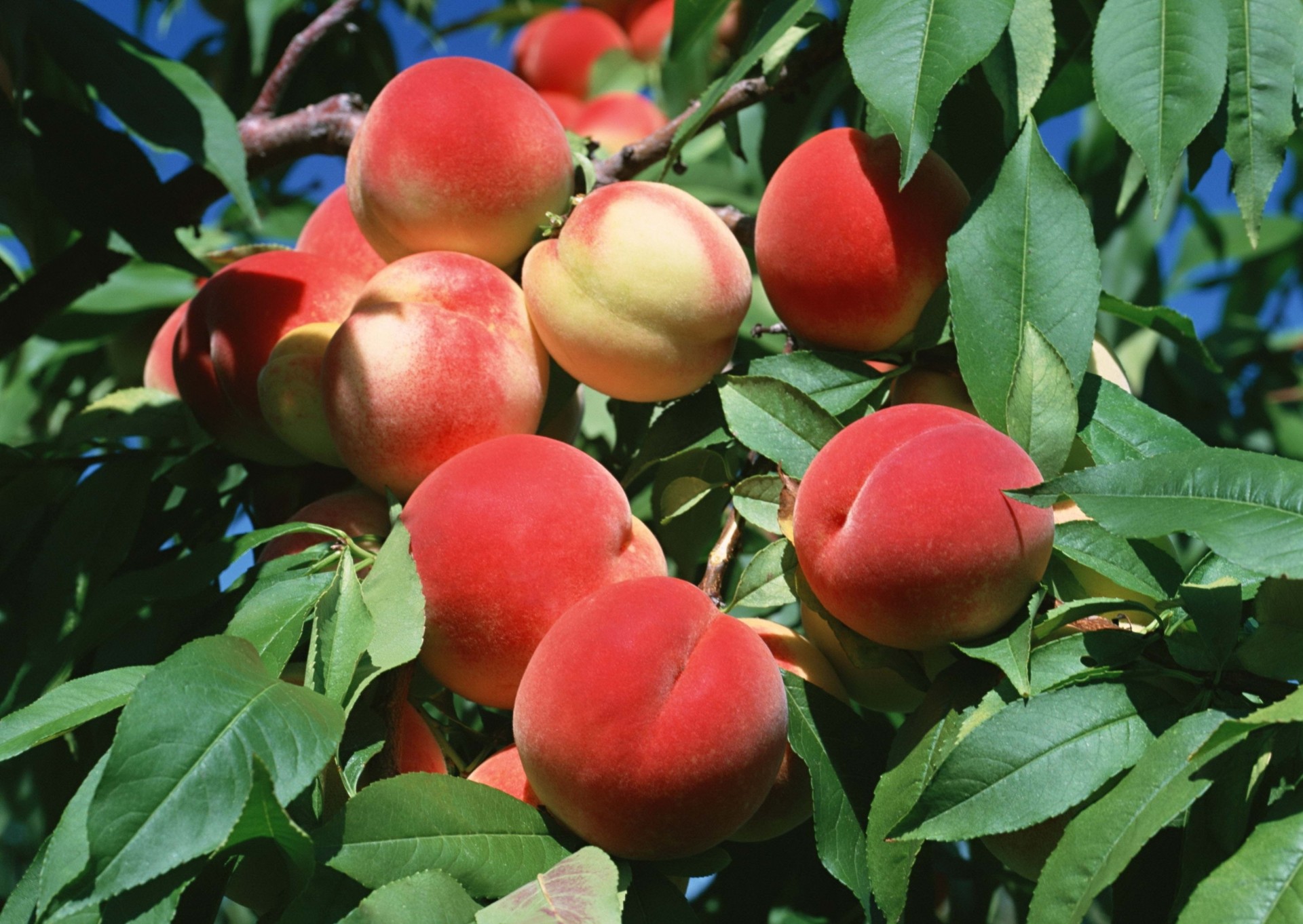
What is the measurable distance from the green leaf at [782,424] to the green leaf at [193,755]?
1.03 ft

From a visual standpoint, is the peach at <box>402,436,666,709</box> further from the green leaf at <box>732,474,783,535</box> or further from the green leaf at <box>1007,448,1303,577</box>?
the green leaf at <box>1007,448,1303,577</box>

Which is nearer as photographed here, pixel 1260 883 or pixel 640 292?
pixel 1260 883

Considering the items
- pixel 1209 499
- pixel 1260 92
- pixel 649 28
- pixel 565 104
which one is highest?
pixel 1260 92

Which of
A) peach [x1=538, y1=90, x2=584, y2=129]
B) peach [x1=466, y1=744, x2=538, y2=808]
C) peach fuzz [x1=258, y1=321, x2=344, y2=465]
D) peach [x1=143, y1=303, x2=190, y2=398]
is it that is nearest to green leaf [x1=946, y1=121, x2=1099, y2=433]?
peach [x1=466, y1=744, x2=538, y2=808]

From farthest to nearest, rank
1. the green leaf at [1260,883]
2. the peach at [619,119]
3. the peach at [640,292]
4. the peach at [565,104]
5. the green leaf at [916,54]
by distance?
the peach at [565,104]
the peach at [619,119]
the peach at [640,292]
the green leaf at [916,54]
the green leaf at [1260,883]

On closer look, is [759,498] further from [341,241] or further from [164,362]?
[164,362]

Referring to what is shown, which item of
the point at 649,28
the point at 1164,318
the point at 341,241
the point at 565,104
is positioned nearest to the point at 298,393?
the point at 341,241

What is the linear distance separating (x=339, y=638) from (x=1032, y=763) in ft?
1.20

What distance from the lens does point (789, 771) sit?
0.69m

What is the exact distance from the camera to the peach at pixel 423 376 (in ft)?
2.53

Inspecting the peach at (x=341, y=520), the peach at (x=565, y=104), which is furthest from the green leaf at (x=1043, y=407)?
the peach at (x=565, y=104)

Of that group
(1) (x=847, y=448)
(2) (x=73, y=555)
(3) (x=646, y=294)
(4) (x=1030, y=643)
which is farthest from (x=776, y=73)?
(2) (x=73, y=555)

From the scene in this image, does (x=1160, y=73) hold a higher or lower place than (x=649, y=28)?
higher

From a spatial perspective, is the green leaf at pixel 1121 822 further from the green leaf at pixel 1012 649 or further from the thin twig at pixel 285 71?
the thin twig at pixel 285 71
